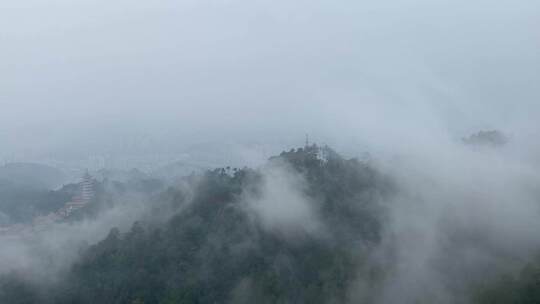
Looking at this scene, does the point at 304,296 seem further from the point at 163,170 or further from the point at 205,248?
the point at 163,170

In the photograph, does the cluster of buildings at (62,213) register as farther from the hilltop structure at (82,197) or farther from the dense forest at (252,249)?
Result: the dense forest at (252,249)

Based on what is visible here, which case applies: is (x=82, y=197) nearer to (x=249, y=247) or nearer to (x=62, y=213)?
(x=62, y=213)

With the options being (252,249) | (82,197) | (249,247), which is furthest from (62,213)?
(252,249)

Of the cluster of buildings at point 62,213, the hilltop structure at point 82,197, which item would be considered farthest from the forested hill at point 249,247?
the hilltop structure at point 82,197

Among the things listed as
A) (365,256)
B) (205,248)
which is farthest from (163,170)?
(365,256)

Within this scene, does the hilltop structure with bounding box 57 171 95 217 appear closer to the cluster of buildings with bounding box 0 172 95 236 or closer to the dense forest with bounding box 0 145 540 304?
the cluster of buildings with bounding box 0 172 95 236

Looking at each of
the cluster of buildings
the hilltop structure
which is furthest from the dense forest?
the hilltop structure

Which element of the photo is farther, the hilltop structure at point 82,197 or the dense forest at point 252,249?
the hilltop structure at point 82,197
